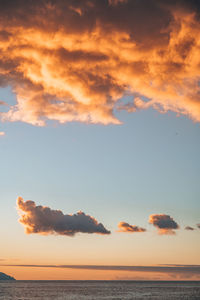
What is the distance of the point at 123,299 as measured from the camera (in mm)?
120062

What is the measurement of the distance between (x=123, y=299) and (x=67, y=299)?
70.0ft

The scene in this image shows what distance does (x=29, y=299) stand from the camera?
5007 inches

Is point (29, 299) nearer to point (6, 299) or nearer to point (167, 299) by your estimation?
point (6, 299)

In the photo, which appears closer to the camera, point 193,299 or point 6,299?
point 193,299

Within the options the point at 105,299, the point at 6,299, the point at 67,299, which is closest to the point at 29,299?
the point at 6,299

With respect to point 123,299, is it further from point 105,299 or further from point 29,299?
point 29,299

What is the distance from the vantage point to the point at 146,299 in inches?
4542

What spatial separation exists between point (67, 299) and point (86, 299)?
7.32 metres

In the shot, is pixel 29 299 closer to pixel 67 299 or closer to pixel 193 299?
pixel 67 299

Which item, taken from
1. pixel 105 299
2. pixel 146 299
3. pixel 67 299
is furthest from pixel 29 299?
pixel 146 299

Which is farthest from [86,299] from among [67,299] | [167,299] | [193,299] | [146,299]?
[193,299]

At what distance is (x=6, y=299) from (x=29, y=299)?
358 inches

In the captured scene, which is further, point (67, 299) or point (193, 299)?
point (67, 299)

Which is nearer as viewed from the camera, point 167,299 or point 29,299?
point 167,299
